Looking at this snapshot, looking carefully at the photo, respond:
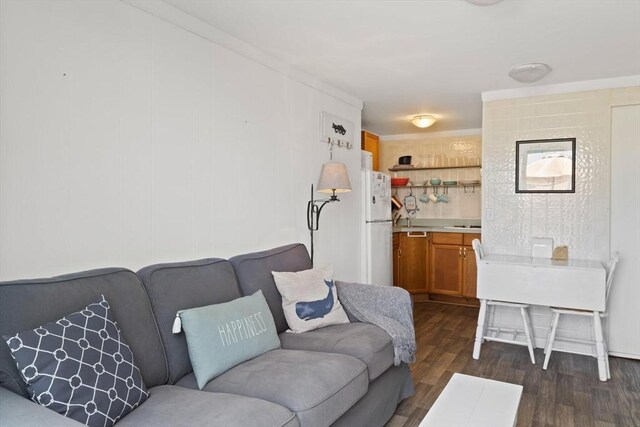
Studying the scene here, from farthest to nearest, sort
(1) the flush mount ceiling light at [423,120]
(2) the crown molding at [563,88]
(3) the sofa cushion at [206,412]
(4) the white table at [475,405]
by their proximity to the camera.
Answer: (1) the flush mount ceiling light at [423,120] < (2) the crown molding at [563,88] < (4) the white table at [475,405] < (3) the sofa cushion at [206,412]

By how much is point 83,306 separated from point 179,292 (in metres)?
0.48

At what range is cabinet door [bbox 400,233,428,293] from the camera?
568cm

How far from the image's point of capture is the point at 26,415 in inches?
44.9

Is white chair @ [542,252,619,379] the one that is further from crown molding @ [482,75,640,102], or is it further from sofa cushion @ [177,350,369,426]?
sofa cushion @ [177,350,369,426]

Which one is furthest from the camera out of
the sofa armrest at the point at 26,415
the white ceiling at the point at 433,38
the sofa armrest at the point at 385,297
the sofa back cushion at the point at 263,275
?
the sofa armrest at the point at 385,297

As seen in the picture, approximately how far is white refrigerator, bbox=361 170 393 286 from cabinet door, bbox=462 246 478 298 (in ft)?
3.79

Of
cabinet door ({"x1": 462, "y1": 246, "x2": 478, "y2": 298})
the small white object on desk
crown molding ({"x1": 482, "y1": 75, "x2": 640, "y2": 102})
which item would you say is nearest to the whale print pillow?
the small white object on desk

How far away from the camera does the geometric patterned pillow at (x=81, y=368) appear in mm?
1315

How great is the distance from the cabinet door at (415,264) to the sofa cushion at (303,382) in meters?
3.69

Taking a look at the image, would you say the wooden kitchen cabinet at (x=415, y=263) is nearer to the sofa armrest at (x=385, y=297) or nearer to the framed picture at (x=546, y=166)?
the framed picture at (x=546, y=166)

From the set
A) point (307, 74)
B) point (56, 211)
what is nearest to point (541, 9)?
point (307, 74)

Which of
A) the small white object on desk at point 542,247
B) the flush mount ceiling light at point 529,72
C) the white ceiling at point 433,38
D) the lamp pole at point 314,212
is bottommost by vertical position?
the small white object on desk at point 542,247

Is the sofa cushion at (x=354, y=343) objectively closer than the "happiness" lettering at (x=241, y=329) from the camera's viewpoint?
No

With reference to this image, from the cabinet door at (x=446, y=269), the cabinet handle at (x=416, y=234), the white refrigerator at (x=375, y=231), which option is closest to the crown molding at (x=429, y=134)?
the cabinet handle at (x=416, y=234)
